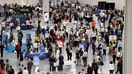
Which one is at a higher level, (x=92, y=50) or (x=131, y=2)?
(x=131, y=2)

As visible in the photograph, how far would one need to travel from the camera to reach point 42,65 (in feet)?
54.7

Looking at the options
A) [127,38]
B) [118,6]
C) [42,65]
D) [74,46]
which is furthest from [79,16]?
[127,38]

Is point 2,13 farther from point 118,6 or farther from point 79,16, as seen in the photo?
point 118,6

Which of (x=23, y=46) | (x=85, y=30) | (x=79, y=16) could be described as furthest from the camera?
(x=79, y=16)

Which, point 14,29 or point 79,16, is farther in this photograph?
point 79,16

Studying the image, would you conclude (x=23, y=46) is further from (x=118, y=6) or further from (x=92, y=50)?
(x=118, y=6)

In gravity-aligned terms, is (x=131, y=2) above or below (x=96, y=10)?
above

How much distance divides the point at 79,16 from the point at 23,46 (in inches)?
591

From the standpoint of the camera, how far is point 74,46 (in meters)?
20.0

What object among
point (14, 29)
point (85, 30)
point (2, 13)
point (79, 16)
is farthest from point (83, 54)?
point (2, 13)

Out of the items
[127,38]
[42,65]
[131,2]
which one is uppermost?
[131,2]

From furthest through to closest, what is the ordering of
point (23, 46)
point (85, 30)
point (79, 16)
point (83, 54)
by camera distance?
point (79, 16)
point (85, 30)
point (23, 46)
point (83, 54)

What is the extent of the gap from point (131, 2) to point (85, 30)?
2007cm

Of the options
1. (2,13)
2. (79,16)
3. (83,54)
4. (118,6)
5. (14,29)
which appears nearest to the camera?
(83,54)
